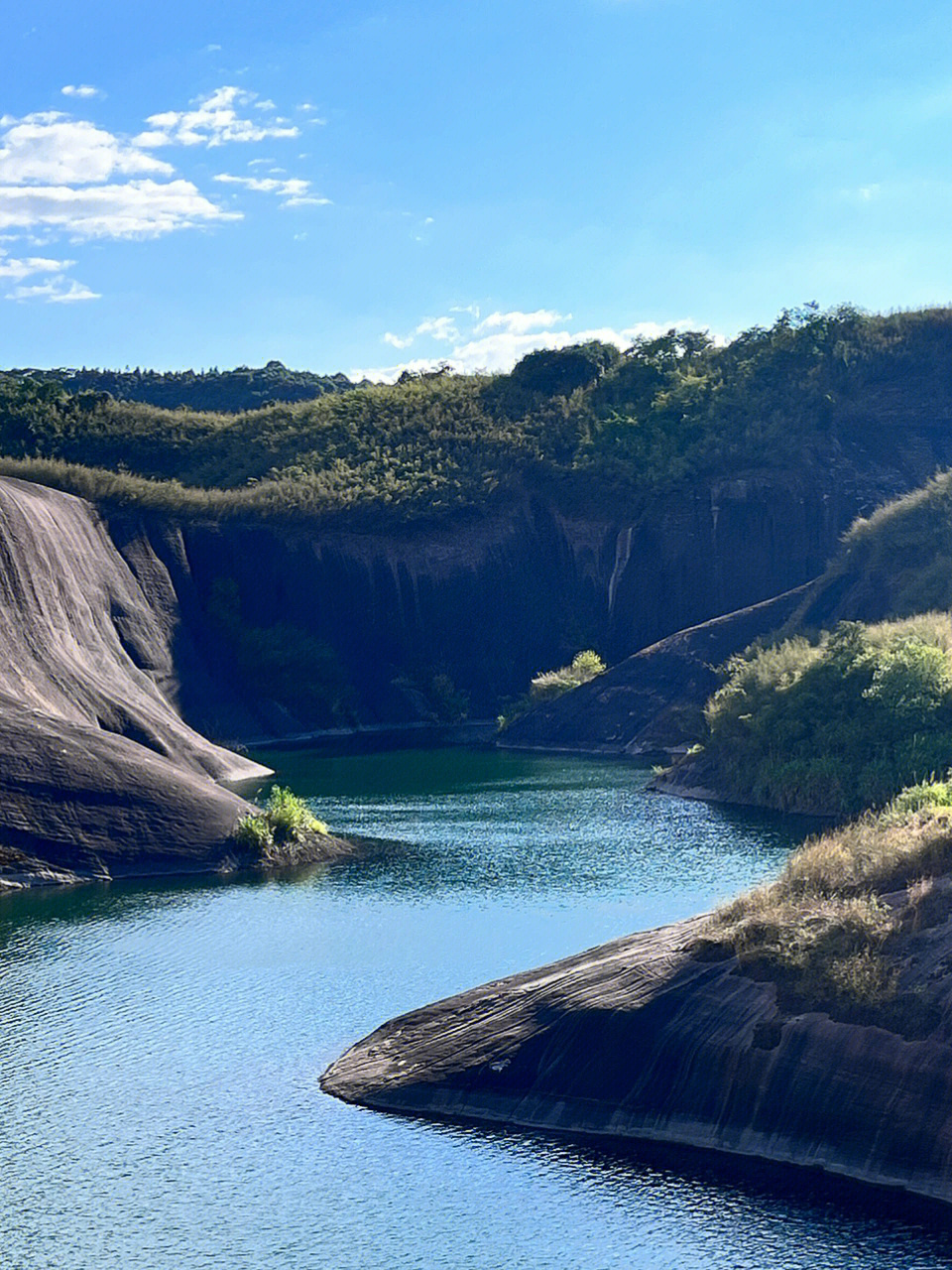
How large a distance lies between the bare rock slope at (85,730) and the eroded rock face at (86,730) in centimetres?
5

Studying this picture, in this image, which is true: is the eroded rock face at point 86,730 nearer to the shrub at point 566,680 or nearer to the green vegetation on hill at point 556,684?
the green vegetation on hill at point 556,684

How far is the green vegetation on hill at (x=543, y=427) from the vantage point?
111m

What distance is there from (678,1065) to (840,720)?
116 feet

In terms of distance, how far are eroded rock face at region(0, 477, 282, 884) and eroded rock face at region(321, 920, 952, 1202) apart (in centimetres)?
1933

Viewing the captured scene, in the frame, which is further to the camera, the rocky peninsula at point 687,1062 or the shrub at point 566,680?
the shrub at point 566,680

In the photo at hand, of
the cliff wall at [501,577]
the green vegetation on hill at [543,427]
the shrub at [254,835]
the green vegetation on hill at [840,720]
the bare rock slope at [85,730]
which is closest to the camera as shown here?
A: the bare rock slope at [85,730]

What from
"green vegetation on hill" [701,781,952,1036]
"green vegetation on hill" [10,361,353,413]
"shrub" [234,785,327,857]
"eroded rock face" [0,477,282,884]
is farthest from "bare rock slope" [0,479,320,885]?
"green vegetation on hill" [10,361,353,413]

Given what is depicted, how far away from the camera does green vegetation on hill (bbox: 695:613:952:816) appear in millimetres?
56188

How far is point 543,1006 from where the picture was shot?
27203 mm

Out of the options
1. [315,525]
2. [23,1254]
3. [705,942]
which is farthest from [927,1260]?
[315,525]

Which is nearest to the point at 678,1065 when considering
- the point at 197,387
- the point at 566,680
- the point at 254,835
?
the point at 254,835

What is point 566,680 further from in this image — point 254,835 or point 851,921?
point 851,921

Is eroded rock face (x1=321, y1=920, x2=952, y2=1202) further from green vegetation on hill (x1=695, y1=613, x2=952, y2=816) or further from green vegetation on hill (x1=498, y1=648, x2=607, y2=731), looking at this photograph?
green vegetation on hill (x1=498, y1=648, x2=607, y2=731)

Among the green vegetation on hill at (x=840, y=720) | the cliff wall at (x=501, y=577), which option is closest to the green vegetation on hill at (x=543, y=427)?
the cliff wall at (x=501, y=577)
